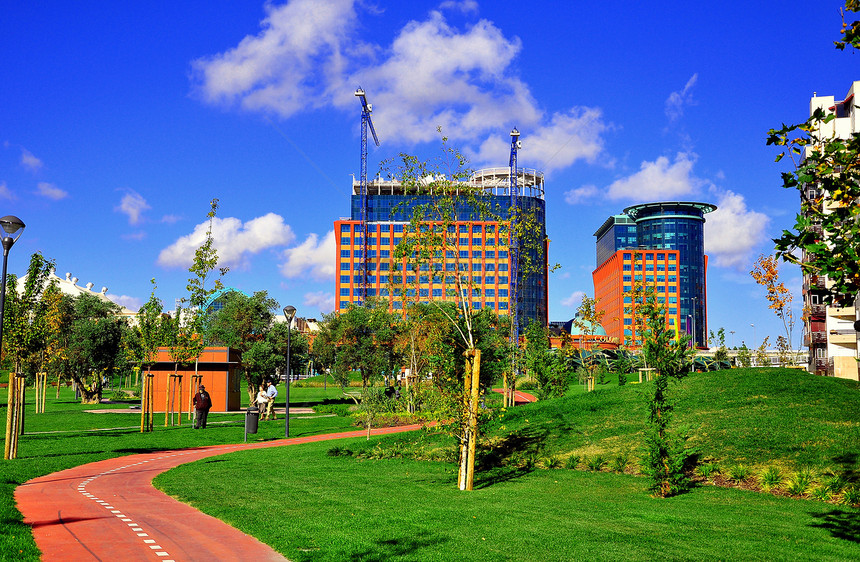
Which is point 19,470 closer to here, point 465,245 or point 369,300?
point 369,300

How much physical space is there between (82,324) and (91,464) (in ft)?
144

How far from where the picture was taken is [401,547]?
10.1 m

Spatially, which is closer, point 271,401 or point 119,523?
point 119,523

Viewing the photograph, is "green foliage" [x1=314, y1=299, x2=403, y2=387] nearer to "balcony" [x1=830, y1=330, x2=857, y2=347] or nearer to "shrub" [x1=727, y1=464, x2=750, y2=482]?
"balcony" [x1=830, y1=330, x2=857, y2=347]

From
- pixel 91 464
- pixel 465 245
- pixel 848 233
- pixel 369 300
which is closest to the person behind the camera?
pixel 848 233

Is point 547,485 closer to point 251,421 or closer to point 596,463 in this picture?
point 596,463

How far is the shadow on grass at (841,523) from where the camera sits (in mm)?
11547

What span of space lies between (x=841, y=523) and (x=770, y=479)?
11.1 ft

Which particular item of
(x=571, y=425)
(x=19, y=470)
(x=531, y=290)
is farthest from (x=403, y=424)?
(x=531, y=290)

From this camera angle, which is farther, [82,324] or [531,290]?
[531,290]

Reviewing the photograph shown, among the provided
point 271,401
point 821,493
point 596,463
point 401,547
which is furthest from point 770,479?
point 271,401

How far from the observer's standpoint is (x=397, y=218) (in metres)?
181

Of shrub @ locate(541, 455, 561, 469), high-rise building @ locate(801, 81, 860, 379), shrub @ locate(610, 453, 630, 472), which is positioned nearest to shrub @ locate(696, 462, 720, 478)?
shrub @ locate(610, 453, 630, 472)

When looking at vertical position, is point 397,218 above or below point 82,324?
above
